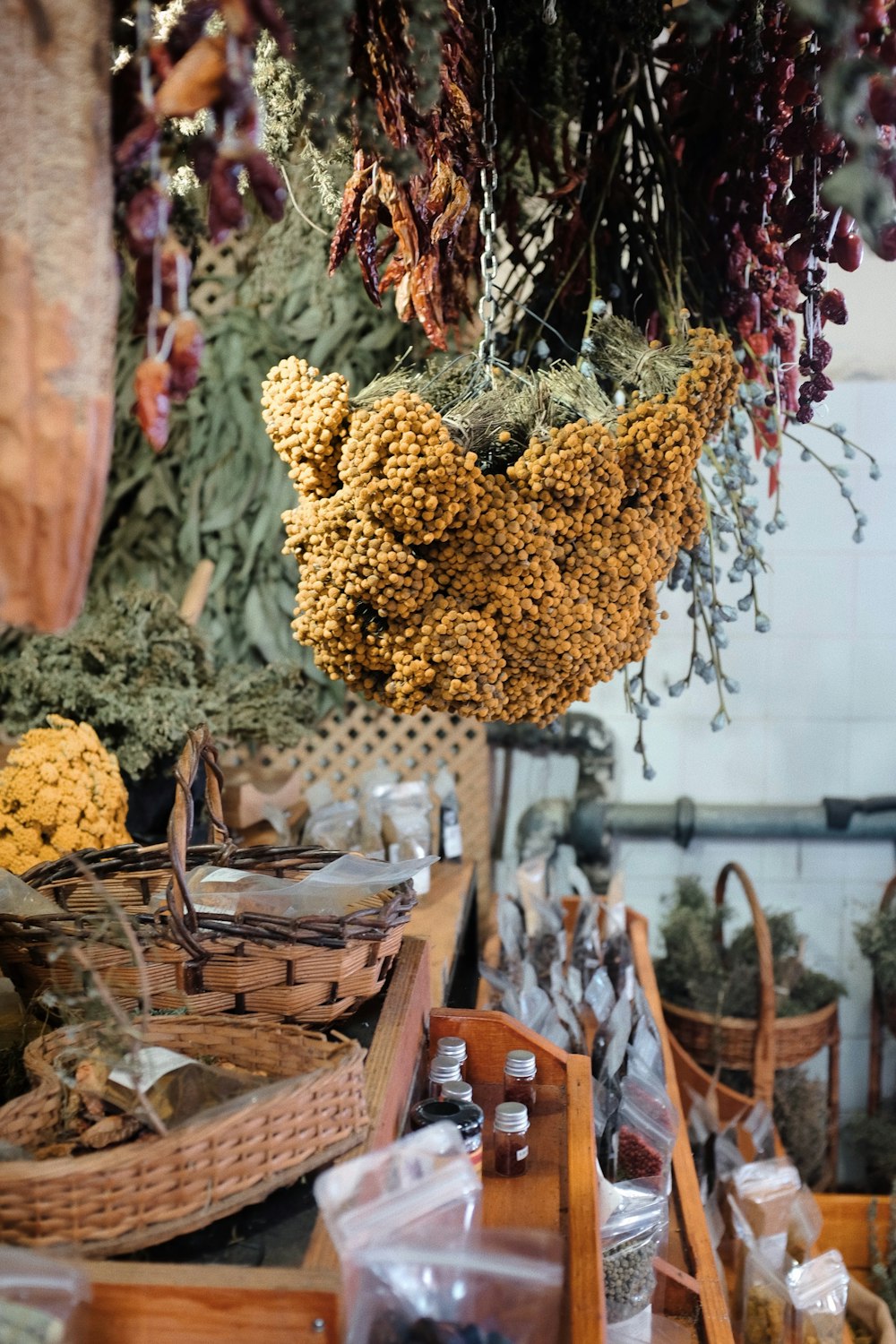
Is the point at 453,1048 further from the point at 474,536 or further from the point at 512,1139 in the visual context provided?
the point at 474,536

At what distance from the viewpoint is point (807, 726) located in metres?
3.17

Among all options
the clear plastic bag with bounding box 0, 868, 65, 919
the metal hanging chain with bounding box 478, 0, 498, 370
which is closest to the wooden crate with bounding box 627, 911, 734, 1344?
the clear plastic bag with bounding box 0, 868, 65, 919

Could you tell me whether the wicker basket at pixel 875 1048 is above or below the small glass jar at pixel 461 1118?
below

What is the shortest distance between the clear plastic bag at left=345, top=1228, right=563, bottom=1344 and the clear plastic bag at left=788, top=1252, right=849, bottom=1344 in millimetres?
1157

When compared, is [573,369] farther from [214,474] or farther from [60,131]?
[214,474]

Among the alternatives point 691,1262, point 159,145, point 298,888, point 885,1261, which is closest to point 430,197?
point 159,145

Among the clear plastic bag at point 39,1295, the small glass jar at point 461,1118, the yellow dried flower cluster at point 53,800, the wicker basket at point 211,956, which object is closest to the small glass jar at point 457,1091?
the small glass jar at point 461,1118

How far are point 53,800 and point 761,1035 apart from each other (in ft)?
5.40

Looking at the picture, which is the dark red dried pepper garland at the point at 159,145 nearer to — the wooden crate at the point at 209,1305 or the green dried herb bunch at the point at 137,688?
the wooden crate at the point at 209,1305

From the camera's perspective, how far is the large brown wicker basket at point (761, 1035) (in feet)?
8.21

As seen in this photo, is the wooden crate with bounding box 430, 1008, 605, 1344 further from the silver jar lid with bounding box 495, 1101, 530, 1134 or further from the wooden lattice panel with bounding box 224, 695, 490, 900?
the wooden lattice panel with bounding box 224, 695, 490, 900

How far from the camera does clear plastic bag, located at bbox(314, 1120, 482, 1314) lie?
82 cm

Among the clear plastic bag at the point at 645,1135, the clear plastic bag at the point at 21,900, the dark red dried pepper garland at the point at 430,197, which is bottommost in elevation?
the clear plastic bag at the point at 645,1135

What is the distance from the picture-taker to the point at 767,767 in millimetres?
3182
